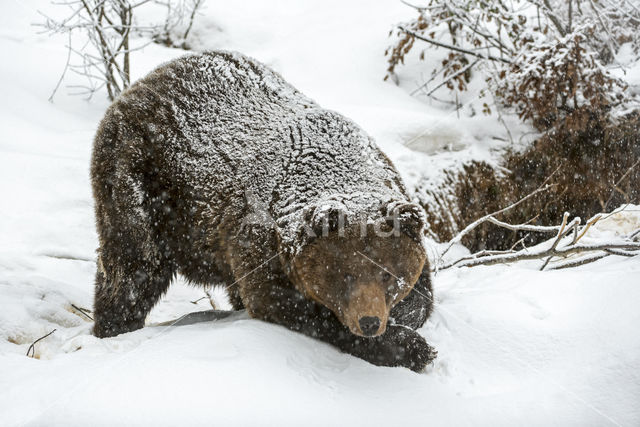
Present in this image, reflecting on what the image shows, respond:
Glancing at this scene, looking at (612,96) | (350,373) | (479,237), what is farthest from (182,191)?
(612,96)

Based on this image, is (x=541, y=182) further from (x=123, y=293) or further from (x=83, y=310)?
(x=83, y=310)

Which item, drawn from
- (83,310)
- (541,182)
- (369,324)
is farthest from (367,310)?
(541,182)

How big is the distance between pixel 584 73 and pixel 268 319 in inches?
222

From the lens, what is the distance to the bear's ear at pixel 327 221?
2.82 meters

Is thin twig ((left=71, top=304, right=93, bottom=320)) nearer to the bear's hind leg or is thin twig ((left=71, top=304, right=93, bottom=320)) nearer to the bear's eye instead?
the bear's hind leg

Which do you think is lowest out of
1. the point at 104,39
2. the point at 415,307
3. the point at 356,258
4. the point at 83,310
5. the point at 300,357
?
the point at 83,310

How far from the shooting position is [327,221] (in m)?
2.82

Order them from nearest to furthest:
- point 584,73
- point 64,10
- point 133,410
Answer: point 133,410 < point 584,73 < point 64,10

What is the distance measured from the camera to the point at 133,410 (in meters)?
2.00

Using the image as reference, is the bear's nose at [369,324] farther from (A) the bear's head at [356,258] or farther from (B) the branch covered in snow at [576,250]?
(B) the branch covered in snow at [576,250]

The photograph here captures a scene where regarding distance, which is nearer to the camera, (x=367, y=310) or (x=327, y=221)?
(x=367, y=310)

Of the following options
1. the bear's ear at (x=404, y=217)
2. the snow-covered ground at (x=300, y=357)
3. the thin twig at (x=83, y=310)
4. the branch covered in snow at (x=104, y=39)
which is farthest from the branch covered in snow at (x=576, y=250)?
the branch covered in snow at (x=104, y=39)

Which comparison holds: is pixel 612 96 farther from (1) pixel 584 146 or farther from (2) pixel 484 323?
(2) pixel 484 323

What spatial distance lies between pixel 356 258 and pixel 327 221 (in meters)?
0.26
